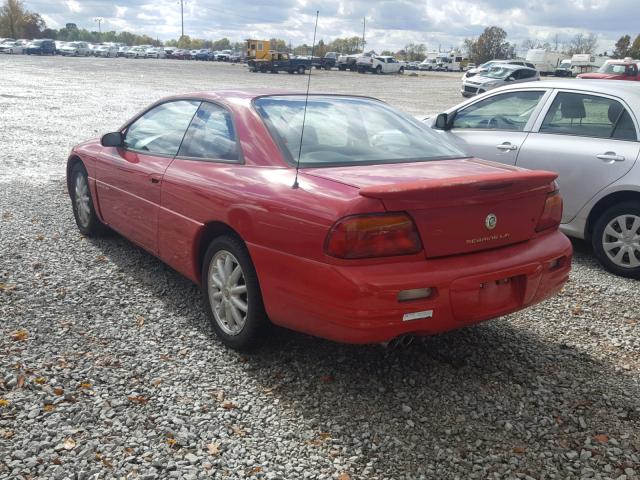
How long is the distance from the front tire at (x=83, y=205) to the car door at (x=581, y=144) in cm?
406

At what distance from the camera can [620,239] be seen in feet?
17.8

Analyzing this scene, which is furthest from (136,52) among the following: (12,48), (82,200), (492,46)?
(82,200)

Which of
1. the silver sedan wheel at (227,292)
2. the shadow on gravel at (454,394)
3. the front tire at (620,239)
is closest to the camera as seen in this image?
the shadow on gravel at (454,394)

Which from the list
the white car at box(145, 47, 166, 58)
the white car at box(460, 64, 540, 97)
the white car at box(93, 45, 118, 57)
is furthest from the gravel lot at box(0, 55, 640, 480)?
the white car at box(145, 47, 166, 58)

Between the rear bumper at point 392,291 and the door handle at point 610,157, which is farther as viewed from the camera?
the door handle at point 610,157

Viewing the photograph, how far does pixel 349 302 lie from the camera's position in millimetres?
2980

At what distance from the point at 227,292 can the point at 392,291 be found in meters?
1.23

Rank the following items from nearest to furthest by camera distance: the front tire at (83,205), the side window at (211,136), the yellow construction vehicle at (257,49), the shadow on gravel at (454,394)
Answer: the shadow on gravel at (454,394) → the side window at (211,136) → the front tire at (83,205) → the yellow construction vehicle at (257,49)

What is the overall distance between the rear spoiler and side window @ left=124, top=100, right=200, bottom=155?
78.6 inches

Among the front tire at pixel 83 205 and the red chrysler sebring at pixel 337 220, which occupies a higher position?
the red chrysler sebring at pixel 337 220

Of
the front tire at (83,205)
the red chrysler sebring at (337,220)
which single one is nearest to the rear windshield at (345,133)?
the red chrysler sebring at (337,220)

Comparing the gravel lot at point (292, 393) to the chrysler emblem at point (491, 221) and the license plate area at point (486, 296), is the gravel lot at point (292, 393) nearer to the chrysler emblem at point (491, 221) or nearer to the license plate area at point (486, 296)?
the license plate area at point (486, 296)

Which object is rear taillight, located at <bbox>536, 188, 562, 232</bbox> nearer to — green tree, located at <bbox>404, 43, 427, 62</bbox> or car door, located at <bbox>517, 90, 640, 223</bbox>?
car door, located at <bbox>517, 90, 640, 223</bbox>

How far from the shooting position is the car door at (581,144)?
18.0 feet
